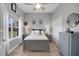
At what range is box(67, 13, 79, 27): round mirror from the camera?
270 cm

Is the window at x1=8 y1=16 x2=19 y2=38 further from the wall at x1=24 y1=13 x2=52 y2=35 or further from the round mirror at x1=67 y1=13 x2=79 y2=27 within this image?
the round mirror at x1=67 y1=13 x2=79 y2=27

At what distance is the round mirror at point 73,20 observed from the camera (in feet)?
8.86

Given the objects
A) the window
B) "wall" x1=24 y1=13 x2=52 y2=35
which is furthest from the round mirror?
"wall" x1=24 y1=13 x2=52 y2=35

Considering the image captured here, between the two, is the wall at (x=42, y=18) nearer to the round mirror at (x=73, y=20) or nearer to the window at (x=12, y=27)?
the window at (x=12, y=27)

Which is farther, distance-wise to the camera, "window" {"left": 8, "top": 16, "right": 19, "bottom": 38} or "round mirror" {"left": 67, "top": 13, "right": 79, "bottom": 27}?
"window" {"left": 8, "top": 16, "right": 19, "bottom": 38}

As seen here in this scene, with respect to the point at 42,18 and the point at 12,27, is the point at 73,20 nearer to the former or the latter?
the point at 12,27

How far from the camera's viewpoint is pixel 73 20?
2869mm

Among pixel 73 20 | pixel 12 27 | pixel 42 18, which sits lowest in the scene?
pixel 12 27

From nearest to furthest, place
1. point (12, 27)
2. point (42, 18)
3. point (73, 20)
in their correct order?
point (73, 20) → point (12, 27) → point (42, 18)

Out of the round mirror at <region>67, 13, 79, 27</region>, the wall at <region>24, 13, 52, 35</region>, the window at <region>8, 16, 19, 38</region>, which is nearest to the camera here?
the round mirror at <region>67, 13, 79, 27</region>

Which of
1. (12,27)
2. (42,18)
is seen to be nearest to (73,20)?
(12,27)

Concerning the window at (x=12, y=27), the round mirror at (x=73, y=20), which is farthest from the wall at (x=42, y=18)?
the round mirror at (x=73, y=20)

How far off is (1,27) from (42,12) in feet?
9.16

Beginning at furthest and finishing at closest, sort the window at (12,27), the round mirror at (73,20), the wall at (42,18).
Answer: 1. the wall at (42,18)
2. the window at (12,27)
3. the round mirror at (73,20)
